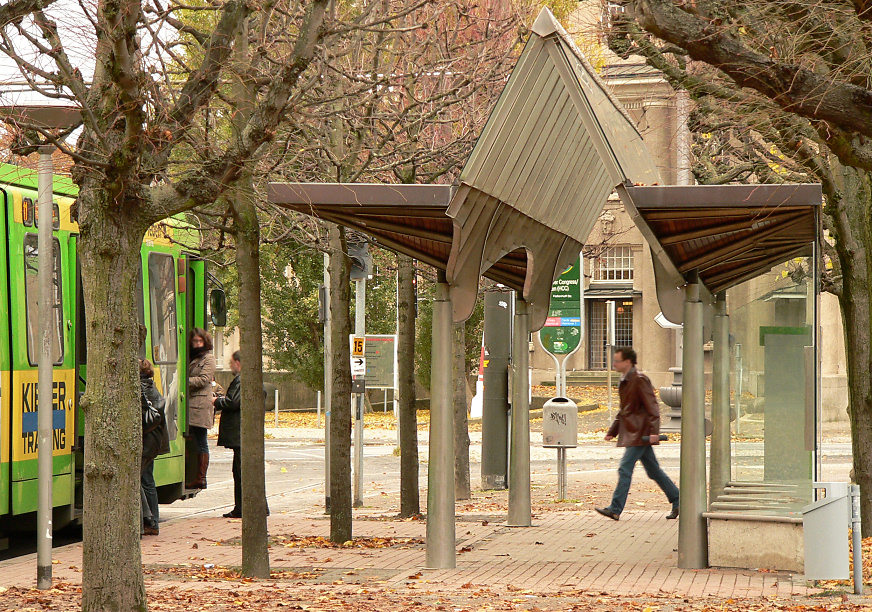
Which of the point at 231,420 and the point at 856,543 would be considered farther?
the point at 231,420

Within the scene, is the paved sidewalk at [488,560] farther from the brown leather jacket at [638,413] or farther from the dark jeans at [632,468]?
the brown leather jacket at [638,413]

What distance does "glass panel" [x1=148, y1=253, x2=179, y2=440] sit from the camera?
43.8ft

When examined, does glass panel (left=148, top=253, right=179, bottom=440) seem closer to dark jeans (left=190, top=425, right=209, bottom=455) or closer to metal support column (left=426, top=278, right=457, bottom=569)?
dark jeans (left=190, top=425, right=209, bottom=455)

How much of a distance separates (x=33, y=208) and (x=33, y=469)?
7.74 ft

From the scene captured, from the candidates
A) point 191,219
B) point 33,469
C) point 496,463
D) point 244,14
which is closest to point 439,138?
point 191,219

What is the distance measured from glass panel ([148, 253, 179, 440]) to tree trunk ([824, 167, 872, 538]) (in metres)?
7.26

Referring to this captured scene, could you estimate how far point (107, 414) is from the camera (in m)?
6.64

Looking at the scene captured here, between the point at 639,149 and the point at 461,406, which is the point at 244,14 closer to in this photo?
the point at 639,149

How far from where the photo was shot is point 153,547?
452 inches

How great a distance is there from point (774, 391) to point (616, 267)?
3692 cm

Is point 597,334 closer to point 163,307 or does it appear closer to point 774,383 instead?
point 163,307

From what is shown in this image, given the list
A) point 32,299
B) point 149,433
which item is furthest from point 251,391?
point 149,433

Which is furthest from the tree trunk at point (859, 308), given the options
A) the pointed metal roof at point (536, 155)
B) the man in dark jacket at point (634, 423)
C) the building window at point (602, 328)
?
the building window at point (602, 328)

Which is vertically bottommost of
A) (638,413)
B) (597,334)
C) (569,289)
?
(638,413)
